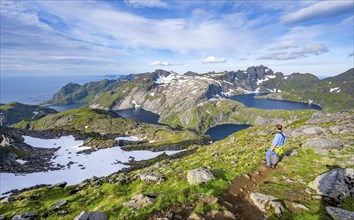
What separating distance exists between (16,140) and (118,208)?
130897 mm

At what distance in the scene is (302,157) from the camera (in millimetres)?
24344

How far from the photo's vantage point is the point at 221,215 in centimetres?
1345

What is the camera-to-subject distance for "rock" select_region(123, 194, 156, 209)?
15.9 meters

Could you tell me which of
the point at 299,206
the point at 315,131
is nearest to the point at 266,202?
the point at 299,206

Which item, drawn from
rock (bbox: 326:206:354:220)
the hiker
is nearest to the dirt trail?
the hiker

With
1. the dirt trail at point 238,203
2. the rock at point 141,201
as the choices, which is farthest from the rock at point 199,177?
the rock at point 141,201

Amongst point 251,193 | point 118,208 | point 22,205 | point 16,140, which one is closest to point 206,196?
point 251,193

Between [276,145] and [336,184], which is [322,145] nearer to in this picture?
[276,145]

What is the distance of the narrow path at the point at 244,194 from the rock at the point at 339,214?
3.98m

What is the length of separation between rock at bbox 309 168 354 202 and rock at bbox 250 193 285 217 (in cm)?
431

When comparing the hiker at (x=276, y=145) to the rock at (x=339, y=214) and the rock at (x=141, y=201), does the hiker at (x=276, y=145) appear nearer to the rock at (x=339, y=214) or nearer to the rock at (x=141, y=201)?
the rock at (x=339, y=214)

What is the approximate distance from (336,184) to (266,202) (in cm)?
639

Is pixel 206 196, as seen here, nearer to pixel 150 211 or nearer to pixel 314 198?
pixel 150 211

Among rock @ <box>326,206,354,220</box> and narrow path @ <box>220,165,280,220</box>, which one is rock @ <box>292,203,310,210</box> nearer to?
rock @ <box>326,206,354,220</box>
